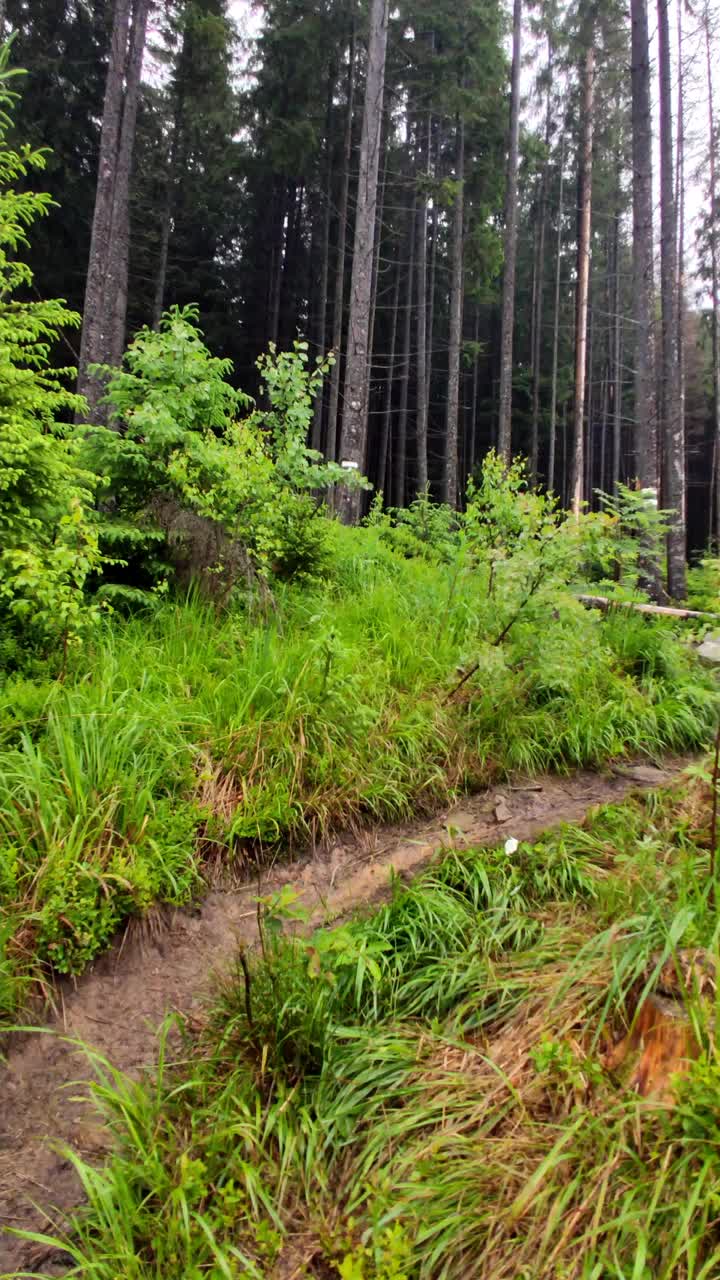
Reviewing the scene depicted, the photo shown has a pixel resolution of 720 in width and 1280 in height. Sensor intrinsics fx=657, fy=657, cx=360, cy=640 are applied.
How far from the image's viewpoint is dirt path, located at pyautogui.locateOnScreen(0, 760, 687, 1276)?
2055mm

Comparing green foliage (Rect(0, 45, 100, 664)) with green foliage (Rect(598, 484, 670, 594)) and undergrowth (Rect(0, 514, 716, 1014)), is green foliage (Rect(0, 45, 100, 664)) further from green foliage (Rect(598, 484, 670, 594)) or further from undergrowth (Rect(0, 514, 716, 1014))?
green foliage (Rect(598, 484, 670, 594))

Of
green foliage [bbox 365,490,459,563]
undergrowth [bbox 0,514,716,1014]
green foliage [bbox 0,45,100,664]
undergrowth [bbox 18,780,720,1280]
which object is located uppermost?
green foliage [bbox 365,490,459,563]

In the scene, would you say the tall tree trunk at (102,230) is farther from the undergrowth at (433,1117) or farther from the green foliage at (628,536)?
the undergrowth at (433,1117)

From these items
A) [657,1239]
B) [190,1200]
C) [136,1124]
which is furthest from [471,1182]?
[136,1124]

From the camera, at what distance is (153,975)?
2779mm

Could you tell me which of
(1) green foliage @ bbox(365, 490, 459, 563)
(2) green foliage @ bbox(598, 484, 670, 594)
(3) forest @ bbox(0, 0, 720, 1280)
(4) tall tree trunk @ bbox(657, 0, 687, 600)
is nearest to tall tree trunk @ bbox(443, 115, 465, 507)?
(1) green foliage @ bbox(365, 490, 459, 563)

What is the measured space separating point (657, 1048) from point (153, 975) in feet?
6.41

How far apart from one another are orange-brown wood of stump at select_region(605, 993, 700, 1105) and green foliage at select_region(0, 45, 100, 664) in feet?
9.80

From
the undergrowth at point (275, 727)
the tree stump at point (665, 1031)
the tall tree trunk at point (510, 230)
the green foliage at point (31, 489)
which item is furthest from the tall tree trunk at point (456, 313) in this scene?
the tree stump at point (665, 1031)

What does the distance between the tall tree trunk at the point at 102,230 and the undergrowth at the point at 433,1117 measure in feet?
30.3

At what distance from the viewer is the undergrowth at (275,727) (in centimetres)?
279

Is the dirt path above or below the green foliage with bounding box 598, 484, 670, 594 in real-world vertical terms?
below

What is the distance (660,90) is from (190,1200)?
15998 mm

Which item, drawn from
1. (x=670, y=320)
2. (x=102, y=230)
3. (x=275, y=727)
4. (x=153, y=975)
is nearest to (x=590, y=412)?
(x=670, y=320)
